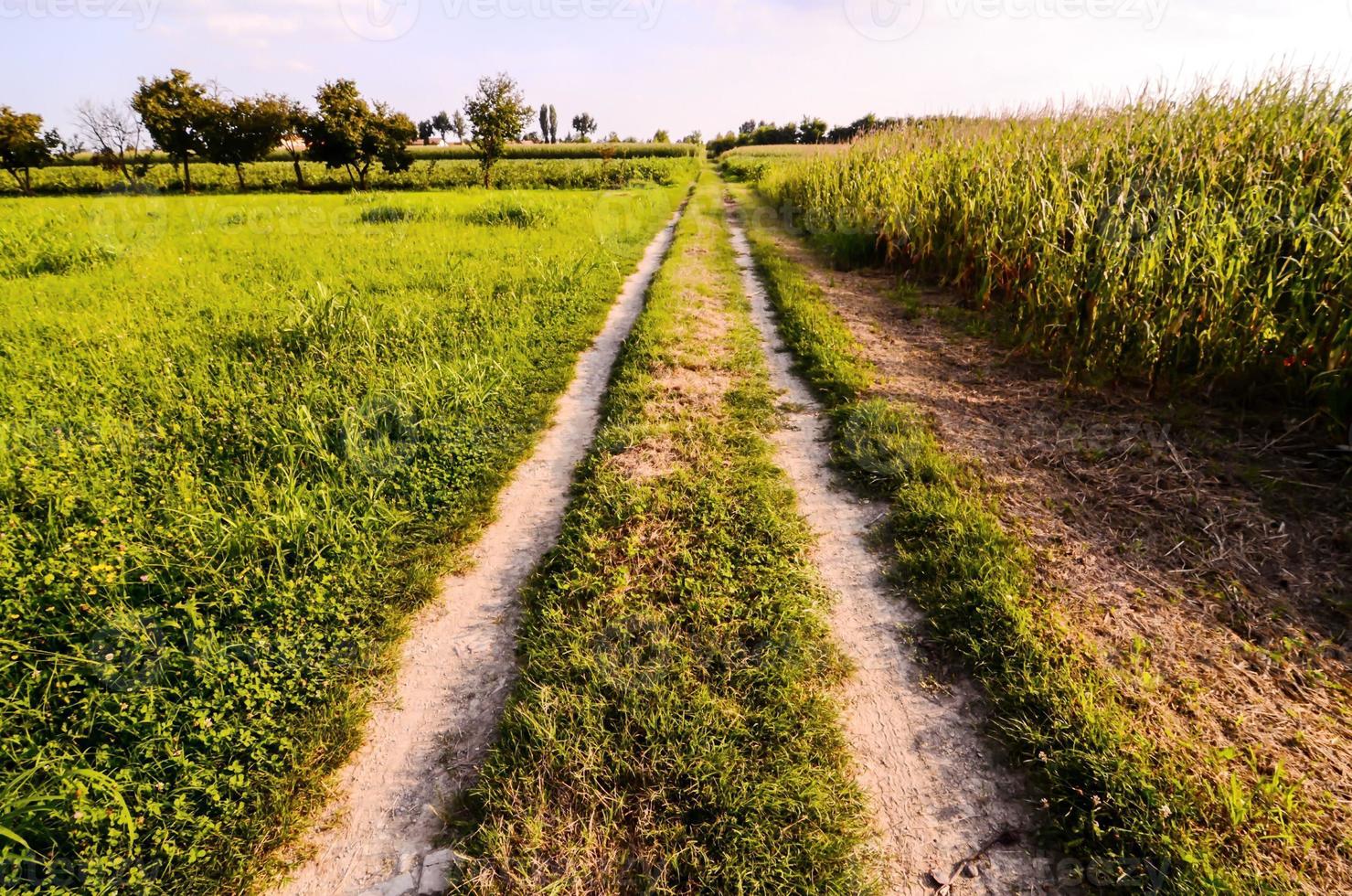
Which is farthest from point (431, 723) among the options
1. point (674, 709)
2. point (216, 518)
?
point (216, 518)

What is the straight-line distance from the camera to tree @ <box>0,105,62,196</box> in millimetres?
31609

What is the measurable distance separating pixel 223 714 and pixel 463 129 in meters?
34.5

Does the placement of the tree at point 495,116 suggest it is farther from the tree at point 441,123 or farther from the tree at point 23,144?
the tree at point 441,123

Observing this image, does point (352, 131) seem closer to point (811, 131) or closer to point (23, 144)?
point (23, 144)

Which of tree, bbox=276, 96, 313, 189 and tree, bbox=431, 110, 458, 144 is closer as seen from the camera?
tree, bbox=276, 96, 313, 189

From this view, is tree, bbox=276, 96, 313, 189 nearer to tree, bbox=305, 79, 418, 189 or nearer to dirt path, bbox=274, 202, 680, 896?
tree, bbox=305, 79, 418, 189

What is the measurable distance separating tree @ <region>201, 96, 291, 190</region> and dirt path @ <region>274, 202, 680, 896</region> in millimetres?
44046

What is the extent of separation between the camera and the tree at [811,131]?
195 ft

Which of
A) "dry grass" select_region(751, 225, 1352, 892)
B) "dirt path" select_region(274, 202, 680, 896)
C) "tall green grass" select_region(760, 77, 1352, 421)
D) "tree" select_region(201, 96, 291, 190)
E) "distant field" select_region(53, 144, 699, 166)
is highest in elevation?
"distant field" select_region(53, 144, 699, 166)

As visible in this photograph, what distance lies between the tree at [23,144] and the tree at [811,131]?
61.3m

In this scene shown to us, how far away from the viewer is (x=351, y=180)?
117ft

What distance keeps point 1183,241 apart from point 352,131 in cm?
4080

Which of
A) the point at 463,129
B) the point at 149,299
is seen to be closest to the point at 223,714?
the point at 149,299

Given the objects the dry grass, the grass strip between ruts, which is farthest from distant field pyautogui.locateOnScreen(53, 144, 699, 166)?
the grass strip between ruts
